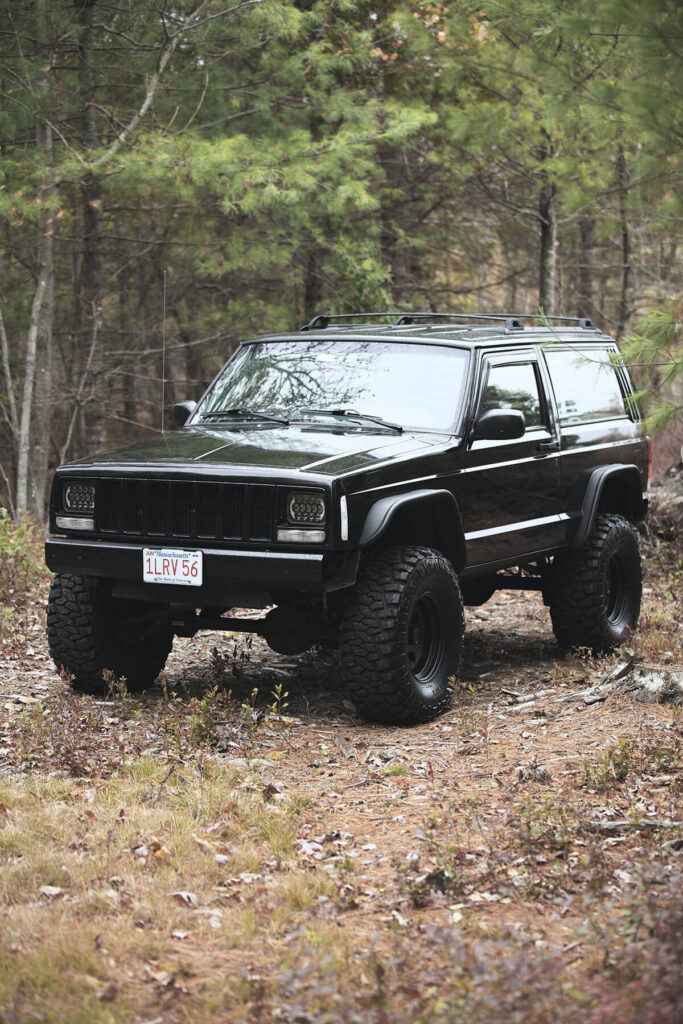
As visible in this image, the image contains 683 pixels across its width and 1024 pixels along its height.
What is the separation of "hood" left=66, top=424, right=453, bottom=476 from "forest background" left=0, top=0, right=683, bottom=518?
8.26ft

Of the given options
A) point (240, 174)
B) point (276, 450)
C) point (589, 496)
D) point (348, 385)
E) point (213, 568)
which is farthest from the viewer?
point (240, 174)

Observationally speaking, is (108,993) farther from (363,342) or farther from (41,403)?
(41,403)

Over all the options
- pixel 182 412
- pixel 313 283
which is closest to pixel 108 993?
pixel 182 412

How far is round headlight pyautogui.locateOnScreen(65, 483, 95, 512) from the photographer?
661 centimetres

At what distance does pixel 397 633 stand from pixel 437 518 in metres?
0.97

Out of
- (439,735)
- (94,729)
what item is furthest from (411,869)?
(94,729)

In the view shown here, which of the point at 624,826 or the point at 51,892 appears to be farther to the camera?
the point at 624,826

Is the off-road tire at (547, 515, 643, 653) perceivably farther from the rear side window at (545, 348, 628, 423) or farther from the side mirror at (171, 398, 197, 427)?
the side mirror at (171, 398, 197, 427)

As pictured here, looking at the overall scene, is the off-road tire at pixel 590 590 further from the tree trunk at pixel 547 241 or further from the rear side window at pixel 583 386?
the tree trunk at pixel 547 241

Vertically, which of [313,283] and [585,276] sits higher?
[585,276]

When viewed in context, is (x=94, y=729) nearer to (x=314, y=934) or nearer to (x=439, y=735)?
(x=439, y=735)

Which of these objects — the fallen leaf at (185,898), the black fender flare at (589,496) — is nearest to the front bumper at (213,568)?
the fallen leaf at (185,898)

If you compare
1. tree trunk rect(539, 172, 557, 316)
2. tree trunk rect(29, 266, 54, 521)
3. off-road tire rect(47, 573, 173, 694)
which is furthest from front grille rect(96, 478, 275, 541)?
tree trunk rect(539, 172, 557, 316)

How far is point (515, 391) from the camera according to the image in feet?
25.4
